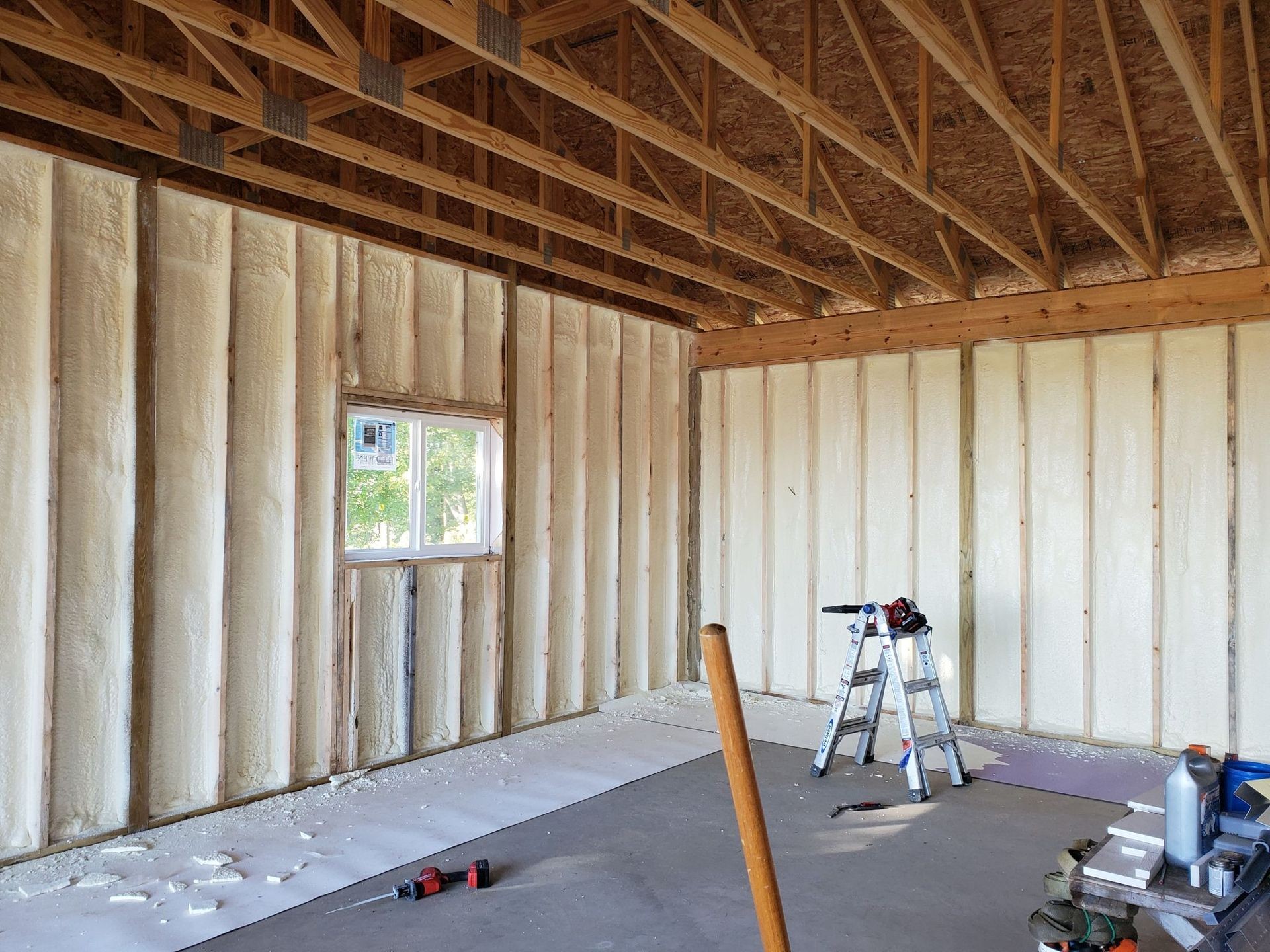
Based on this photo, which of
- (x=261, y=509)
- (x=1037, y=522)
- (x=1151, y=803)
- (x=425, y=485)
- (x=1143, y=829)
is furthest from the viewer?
(x=1037, y=522)

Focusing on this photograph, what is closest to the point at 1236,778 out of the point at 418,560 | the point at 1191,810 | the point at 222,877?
the point at 1191,810

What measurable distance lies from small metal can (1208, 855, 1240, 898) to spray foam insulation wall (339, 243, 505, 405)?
4663mm

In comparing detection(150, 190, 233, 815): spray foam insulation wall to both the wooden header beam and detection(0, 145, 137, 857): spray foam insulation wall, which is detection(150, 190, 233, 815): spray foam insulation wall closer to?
detection(0, 145, 137, 857): spray foam insulation wall

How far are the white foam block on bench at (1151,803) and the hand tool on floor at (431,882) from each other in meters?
2.48

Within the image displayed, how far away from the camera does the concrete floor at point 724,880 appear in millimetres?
3311

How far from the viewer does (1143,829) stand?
2389 millimetres

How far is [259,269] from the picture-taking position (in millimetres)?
4914

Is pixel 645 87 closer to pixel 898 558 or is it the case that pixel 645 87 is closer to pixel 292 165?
pixel 292 165

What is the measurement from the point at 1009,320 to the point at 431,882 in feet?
17.4

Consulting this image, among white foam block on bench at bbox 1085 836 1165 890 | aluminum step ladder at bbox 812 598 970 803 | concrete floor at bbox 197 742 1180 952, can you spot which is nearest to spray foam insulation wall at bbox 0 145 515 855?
Result: concrete floor at bbox 197 742 1180 952

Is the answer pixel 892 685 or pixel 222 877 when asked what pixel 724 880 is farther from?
pixel 222 877

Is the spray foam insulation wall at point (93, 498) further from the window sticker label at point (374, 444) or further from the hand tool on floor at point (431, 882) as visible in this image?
the hand tool on floor at point (431, 882)

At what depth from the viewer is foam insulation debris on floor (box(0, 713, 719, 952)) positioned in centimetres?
343

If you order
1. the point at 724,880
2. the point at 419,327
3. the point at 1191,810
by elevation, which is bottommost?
the point at 724,880
